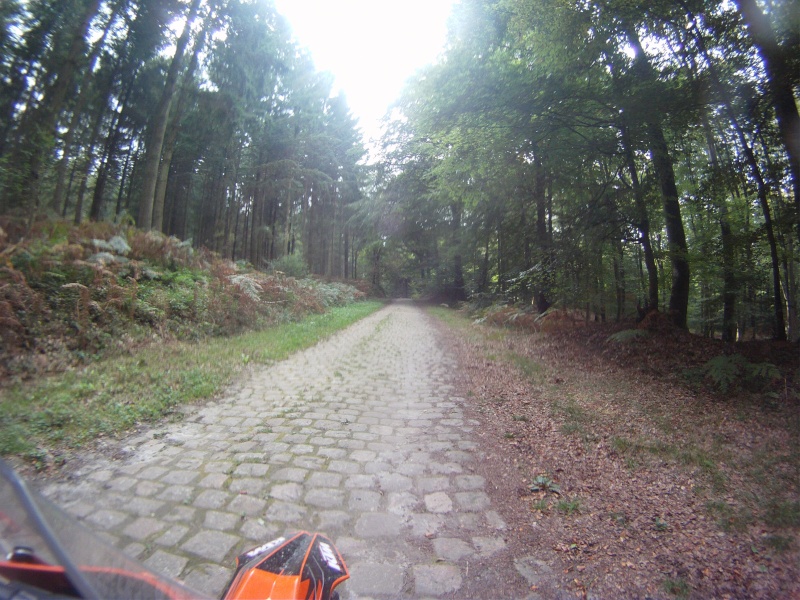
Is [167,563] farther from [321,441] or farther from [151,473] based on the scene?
[321,441]

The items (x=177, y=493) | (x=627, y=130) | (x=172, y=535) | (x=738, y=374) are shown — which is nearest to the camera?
(x=172, y=535)

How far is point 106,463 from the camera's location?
3.01 meters

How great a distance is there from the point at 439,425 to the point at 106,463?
10.3 feet

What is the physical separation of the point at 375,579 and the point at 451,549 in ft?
1.69

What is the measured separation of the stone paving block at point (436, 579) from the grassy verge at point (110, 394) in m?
2.99

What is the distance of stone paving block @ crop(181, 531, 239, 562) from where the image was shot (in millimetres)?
2076

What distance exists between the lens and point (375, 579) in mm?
1987

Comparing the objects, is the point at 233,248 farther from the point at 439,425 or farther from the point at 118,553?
the point at 118,553

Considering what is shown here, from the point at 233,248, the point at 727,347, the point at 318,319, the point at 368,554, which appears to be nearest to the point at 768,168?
the point at 727,347

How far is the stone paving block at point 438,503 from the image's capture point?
2.65 metres

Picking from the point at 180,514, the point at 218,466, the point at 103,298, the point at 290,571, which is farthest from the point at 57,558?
the point at 103,298

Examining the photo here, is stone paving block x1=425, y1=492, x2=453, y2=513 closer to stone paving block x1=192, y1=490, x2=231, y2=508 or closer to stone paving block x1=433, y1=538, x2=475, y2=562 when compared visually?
stone paving block x1=433, y1=538, x2=475, y2=562

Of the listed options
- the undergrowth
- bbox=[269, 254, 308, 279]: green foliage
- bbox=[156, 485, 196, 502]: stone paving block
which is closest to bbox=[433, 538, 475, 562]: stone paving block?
bbox=[156, 485, 196, 502]: stone paving block

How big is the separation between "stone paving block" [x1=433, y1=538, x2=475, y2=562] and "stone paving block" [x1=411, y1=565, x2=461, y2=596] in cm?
9
